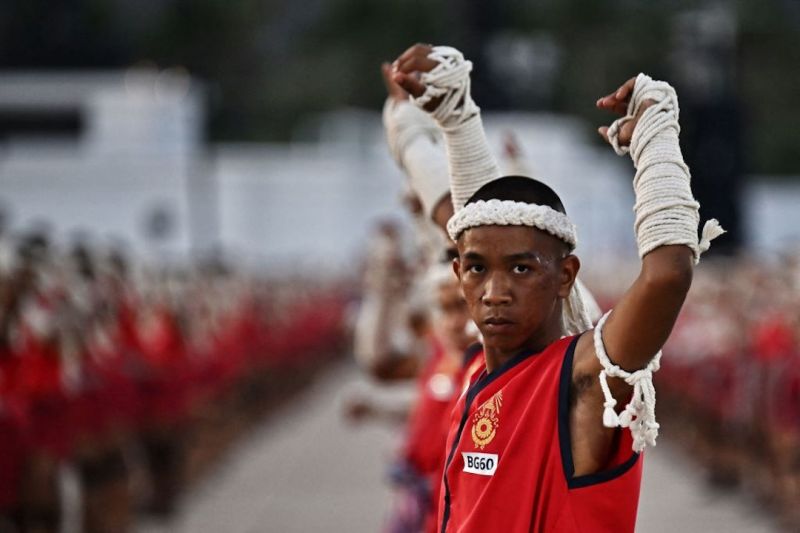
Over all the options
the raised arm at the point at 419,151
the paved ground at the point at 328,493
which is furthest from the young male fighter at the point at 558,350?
the paved ground at the point at 328,493

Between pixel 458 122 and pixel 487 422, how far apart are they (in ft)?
3.16

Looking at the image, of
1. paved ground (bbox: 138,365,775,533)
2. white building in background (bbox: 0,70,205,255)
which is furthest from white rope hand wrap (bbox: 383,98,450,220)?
white building in background (bbox: 0,70,205,255)

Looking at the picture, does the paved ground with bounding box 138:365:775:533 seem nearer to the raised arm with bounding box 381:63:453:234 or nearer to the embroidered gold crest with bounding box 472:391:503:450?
the raised arm with bounding box 381:63:453:234

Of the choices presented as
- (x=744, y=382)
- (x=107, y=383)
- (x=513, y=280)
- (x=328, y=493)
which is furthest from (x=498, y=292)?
(x=328, y=493)

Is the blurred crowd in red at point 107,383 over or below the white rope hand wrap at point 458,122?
below

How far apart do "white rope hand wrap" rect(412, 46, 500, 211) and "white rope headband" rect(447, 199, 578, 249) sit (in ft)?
1.79

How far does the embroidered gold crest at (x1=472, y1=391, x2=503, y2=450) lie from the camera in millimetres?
3674

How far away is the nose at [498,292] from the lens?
142 inches

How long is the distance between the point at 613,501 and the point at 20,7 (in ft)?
244

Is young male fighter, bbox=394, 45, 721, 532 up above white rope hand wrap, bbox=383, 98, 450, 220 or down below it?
below

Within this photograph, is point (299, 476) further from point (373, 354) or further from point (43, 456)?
point (373, 354)

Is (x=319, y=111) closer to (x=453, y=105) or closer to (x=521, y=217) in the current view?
(x=453, y=105)

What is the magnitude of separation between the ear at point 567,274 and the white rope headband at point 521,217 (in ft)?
0.14

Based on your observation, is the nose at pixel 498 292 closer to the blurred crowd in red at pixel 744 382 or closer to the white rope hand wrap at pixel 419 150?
the white rope hand wrap at pixel 419 150
